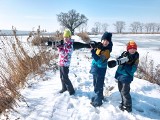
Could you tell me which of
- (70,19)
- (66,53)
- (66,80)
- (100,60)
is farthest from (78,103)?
(70,19)

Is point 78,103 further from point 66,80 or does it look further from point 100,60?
point 100,60

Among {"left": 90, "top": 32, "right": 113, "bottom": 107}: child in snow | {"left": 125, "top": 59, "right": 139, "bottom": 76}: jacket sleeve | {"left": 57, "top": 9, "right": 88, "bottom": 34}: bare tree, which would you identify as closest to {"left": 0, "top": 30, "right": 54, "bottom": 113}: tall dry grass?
{"left": 90, "top": 32, "right": 113, "bottom": 107}: child in snow

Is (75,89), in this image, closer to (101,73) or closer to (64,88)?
(64,88)

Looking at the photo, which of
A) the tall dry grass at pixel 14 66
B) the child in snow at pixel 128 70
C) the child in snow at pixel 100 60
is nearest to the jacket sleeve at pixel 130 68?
the child in snow at pixel 128 70

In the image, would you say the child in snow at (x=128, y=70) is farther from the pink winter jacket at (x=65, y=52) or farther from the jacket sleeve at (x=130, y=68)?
the pink winter jacket at (x=65, y=52)

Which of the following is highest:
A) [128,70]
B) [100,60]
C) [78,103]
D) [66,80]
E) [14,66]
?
[100,60]

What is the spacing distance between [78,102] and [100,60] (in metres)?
0.97

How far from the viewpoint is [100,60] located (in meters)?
5.09

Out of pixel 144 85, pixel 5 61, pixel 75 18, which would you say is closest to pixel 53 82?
pixel 5 61

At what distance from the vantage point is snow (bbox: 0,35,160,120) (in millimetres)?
4480

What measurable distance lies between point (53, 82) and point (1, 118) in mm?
2505

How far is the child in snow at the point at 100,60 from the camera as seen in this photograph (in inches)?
198

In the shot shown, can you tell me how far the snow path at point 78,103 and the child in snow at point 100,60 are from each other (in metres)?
0.19

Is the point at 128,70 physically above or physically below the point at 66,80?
above
